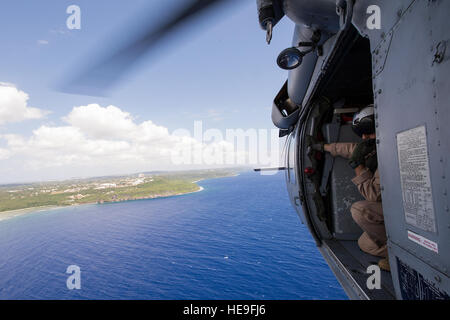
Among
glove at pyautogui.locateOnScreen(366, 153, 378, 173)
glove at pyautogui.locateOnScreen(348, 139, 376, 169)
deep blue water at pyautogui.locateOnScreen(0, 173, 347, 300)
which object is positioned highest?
glove at pyautogui.locateOnScreen(348, 139, 376, 169)

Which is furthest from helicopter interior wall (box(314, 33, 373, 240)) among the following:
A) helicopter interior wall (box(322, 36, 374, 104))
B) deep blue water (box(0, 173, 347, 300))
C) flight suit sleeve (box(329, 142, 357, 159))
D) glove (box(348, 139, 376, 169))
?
deep blue water (box(0, 173, 347, 300))

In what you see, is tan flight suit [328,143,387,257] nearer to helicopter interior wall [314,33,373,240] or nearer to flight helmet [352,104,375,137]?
flight helmet [352,104,375,137]

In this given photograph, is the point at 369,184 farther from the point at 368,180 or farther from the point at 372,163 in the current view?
the point at 372,163

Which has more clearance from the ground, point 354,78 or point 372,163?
point 354,78

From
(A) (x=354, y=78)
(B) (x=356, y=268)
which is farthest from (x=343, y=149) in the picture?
(B) (x=356, y=268)

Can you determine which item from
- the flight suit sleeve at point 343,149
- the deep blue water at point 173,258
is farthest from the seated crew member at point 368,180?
the deep blue water at point 173,258

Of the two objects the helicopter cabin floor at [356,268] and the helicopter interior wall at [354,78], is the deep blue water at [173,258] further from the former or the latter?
the helicopter interior wall at [354,78]
